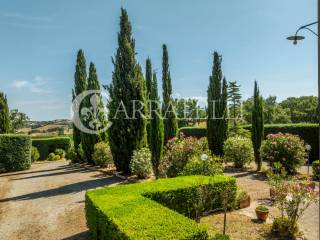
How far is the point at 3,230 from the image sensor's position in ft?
23.7

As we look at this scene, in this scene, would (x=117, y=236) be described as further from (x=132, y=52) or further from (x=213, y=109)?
(x=213, y=109)

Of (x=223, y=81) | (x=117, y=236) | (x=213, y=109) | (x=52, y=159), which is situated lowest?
(x=52, y=159)

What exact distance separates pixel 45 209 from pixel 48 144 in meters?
23.9

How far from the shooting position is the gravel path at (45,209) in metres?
6.94

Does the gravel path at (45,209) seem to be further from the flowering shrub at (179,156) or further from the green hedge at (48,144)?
the green hedge at (48,144)

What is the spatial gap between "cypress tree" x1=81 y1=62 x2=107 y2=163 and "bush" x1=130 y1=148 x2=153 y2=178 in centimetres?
763

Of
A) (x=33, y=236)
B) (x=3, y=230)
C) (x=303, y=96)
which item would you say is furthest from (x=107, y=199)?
(x=303, y=96)

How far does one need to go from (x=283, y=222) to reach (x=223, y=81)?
13.1 m

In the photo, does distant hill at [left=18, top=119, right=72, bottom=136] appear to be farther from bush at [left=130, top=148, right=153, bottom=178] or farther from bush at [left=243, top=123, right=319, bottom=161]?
bush at [left=243, top=123, right=319, bottom=161]

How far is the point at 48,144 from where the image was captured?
102ft

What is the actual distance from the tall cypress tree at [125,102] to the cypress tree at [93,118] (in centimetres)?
568

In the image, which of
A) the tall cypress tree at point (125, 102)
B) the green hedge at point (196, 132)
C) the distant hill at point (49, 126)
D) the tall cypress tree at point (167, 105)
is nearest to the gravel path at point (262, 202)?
the tall cypress tree at point (125, 102)

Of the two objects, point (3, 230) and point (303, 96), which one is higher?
point (303, 96)

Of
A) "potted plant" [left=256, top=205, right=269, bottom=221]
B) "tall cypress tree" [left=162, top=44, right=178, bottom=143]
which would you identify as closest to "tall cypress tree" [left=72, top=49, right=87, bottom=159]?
"tall cypress tree" [left=162, top=44, right=178, bottom=143]
